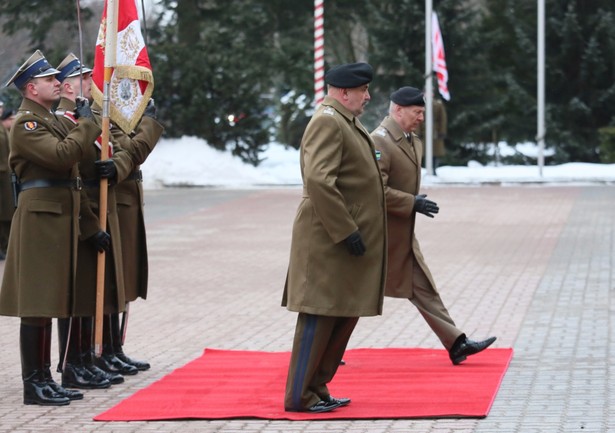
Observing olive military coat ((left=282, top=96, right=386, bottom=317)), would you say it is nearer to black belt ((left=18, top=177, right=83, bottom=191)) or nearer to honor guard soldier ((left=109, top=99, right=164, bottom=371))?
black belt ((left=18, top=177, right=83, bottom=191))

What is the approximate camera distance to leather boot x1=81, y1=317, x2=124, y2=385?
25.8ft

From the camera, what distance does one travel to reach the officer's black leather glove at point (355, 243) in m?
6.60

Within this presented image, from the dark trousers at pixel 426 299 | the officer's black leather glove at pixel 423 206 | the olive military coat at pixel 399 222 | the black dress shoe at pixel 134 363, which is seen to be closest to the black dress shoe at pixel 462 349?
the dark trousers at pixel 426 299

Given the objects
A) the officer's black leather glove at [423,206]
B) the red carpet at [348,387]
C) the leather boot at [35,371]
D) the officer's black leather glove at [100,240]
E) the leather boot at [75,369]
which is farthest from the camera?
the officer's black leather glove at [423,206]

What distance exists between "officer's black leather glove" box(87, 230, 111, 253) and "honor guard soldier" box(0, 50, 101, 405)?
0.56 ft

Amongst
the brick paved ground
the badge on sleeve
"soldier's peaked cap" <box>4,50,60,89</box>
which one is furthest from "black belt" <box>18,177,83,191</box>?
the brick paved ground

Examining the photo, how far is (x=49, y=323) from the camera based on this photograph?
7480mm

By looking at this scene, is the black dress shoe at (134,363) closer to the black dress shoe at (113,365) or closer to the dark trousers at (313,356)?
the black dress shoe at (113,365)

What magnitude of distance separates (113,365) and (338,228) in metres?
2.34

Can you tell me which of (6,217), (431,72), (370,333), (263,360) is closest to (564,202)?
(431,72)

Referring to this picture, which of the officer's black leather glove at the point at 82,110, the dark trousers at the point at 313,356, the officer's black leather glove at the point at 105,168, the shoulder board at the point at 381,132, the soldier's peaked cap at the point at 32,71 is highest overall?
the soldier's peaked cap at the point at 32,71

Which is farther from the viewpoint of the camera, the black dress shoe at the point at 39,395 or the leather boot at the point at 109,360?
the leather boot at the point at 109,360

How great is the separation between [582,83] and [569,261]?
18036 mm

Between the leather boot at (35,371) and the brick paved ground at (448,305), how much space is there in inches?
2.9
